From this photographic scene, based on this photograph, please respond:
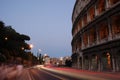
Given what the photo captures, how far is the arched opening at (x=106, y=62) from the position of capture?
93.2ft

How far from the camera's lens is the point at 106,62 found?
2959cm

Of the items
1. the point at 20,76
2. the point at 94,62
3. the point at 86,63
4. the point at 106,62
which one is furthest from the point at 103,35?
the point at 20,76

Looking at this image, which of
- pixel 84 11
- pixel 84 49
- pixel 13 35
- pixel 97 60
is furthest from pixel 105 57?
pixel 13 35

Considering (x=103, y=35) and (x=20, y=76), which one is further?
(x=103, y=35)

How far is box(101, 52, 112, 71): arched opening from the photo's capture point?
93.2 ft

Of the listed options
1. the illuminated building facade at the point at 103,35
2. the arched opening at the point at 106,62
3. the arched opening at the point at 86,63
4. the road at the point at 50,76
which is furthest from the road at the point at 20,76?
the arched opening at the point at 86,63

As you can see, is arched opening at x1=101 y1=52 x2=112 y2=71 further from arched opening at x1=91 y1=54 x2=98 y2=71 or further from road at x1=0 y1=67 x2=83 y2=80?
road at x1=0 y1=67 x2=83 y2=80

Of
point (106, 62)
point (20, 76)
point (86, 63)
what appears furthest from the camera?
point (86, 63)

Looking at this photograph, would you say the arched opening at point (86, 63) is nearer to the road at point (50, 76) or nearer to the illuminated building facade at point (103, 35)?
the illuminated building facade at point (103, 35)

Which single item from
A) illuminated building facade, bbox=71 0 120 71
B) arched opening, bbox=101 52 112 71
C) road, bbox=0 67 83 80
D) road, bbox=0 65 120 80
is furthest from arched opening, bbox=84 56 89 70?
road, bbox=0 67 83 80

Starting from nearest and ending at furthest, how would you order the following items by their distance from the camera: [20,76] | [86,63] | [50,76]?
[20,76], [50,76], [86,63]

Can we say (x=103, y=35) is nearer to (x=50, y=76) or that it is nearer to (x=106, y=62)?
(x=106, y=62)

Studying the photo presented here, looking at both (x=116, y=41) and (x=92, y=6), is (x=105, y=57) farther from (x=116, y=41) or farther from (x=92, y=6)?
(x=92, y=6)

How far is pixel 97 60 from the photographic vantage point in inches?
1253
